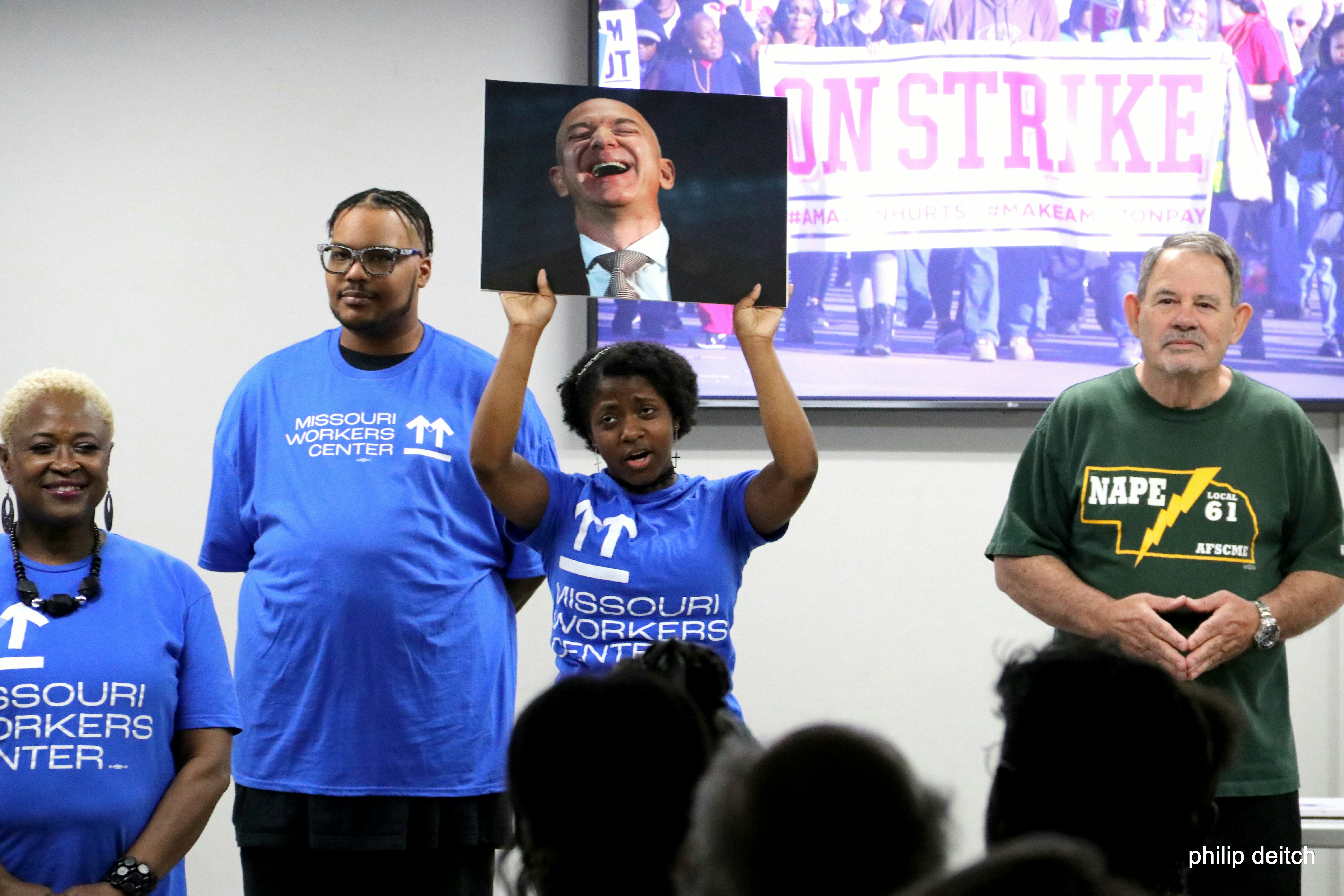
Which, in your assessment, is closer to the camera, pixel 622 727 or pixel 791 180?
pixel 622 727

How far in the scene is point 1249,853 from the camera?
2061mm

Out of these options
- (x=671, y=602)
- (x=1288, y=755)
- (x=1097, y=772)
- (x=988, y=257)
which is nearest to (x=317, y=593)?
(x=671, y=602)

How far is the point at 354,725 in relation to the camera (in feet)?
7.00

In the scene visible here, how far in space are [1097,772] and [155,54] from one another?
3224mm

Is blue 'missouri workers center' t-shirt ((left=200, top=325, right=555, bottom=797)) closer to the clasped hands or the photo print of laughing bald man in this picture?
the photo print of laughing bald man

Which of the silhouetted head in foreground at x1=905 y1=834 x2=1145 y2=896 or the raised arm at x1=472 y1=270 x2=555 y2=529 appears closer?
the silhouetted head in foreground at x1=905 y1=834 x2=1145 y2=896

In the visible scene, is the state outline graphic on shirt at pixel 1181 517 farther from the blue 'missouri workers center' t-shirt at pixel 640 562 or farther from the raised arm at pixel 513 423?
the raised arm at pixel 513 423

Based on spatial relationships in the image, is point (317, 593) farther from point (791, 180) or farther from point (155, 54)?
point (155, 54)

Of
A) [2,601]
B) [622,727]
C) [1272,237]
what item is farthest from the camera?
[1272,237]

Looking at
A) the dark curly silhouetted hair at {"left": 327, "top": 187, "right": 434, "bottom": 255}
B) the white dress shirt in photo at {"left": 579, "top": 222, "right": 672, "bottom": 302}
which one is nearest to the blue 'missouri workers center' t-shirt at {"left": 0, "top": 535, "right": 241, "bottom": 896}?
the dark curly silhouetted hair at {"left": 327, "top": 187, "right": 434, "bottom": 255}

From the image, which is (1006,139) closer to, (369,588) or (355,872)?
(369,588)

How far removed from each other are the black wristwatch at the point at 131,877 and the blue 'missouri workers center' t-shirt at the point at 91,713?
0.03 meters

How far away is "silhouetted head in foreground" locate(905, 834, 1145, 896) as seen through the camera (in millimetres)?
Answer: 574

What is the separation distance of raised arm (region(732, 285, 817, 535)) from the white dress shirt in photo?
0.47ft
